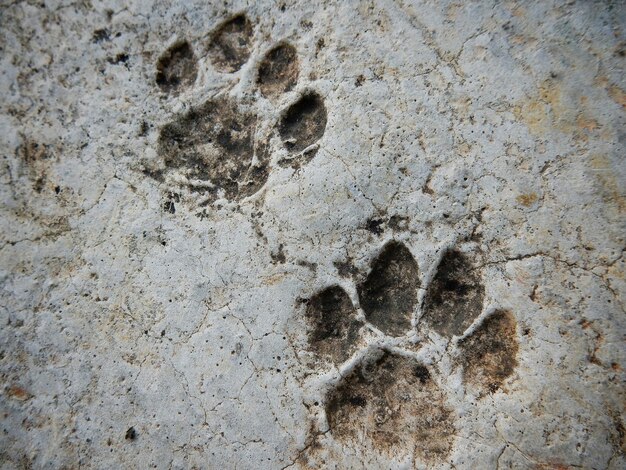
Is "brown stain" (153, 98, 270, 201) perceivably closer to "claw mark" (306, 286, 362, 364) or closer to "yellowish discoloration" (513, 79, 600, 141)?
"claw mark" (306, 286, 362, 364)

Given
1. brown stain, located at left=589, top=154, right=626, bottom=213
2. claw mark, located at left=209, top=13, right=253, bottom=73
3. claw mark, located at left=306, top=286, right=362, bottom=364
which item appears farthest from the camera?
claw mark, located at left=209, top=13, right=253, bottom=73

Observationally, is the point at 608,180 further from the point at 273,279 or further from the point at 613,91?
the point at 273,279

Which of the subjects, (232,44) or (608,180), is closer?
(608,180)

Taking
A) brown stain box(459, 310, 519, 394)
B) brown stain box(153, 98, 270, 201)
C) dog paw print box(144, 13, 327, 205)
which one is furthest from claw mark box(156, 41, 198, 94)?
brown stain box(459, 310, 519, 394)

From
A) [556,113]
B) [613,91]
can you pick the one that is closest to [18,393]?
[556,113]

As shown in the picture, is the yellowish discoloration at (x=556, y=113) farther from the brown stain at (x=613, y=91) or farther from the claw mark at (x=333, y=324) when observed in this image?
the claw mark at (x=333, y=324)

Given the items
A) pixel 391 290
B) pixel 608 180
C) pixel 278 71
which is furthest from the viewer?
→ pixel 278 71
